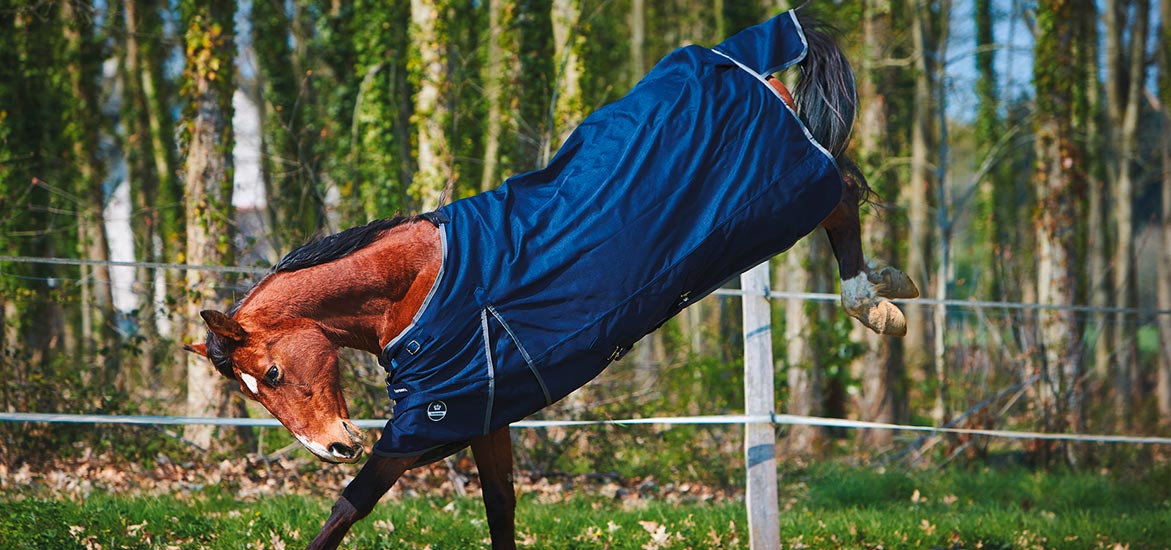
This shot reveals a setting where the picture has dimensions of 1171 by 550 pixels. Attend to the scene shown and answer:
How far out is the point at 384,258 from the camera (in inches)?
156

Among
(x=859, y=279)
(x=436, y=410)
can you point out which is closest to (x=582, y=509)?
(x=859, y=279)

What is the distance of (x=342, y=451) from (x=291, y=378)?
1.00 feet

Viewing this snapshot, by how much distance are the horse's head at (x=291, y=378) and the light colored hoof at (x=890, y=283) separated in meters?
2.28

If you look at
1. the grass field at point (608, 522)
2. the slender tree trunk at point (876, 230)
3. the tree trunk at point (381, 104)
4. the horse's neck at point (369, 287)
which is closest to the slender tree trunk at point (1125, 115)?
the slender tree trunk at point (876, 230)

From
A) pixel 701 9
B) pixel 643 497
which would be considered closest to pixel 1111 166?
pixel 701 9

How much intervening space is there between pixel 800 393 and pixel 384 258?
7.14 m

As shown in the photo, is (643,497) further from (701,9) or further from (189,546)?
(701,9)

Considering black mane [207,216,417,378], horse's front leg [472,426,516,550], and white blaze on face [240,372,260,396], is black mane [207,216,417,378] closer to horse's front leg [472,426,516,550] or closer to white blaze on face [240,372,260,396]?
white blaze on face [240,372,260,396]

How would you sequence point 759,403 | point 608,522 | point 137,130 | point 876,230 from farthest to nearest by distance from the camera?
point 137,130 → point 876,230 → point 608,522 → point 759,403

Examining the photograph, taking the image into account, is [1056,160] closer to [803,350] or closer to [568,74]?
[803,350]

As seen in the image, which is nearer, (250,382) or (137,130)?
(250,382)

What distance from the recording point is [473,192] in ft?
30.0

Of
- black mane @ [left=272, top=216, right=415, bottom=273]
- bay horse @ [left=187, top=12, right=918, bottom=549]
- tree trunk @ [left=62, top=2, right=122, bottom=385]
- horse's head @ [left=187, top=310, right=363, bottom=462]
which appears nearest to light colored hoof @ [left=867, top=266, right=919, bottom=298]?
bay horse @ [left=187, top=12, right=918, bottom=549]

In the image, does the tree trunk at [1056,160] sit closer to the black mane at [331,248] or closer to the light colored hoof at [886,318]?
the light colored hoof at [886,318]
